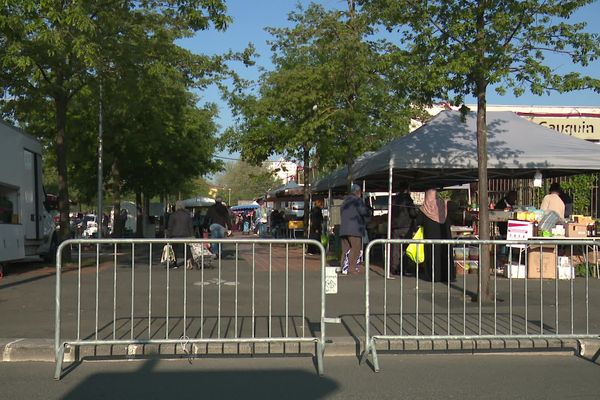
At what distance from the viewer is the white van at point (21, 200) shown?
13383 millimetres

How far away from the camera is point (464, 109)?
10.5 meters

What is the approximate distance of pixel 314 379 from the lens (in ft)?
19.6

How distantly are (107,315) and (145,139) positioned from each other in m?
16.8

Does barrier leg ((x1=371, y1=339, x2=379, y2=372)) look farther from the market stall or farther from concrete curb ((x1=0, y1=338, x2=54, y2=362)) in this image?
the market stall

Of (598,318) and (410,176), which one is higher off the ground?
(410,176)

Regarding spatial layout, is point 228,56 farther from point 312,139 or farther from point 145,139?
point 145,139

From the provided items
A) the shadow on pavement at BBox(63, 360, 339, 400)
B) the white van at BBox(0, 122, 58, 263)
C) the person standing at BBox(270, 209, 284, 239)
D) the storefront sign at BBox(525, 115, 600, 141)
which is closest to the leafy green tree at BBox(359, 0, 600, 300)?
the shadow on pavement at BBox(63, 360, 339, 400)

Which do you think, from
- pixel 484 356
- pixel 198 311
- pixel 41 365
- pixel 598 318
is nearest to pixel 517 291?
pixel 598 318

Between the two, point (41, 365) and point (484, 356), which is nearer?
point (41, 365)

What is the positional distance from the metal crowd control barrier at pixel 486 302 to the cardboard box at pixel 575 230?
313 millimetres

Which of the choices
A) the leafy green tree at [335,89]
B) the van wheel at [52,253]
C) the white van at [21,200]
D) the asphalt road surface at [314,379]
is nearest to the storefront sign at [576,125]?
the leafy green tree at [335,89]

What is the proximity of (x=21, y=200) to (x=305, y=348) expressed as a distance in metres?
9.89

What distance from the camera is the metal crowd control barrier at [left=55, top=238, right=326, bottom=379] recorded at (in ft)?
21.4

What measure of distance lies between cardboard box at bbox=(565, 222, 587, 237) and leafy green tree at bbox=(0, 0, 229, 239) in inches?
317
